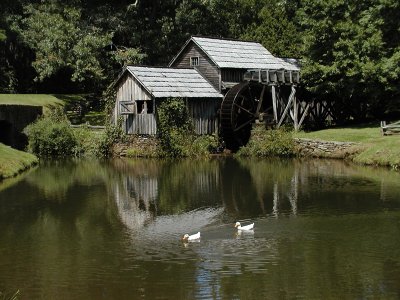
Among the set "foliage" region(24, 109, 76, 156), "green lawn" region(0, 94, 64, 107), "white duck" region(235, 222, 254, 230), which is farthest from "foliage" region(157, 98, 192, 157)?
"white duck" region(235, 222, 254, 230)

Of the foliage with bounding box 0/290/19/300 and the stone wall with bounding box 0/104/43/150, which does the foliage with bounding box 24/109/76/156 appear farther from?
the foliage with bounding box 0/290/19/300

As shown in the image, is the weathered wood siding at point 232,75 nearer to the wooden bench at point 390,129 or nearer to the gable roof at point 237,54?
the gable roof at point 237,54

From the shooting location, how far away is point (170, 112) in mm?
42344

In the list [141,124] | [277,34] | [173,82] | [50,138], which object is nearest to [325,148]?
[173,82]

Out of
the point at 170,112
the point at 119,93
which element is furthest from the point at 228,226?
the point at 119,93

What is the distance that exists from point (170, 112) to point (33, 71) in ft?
83.1

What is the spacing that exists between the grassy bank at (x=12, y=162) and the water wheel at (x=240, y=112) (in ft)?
41.7

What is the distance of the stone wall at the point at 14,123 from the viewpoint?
1758 inches

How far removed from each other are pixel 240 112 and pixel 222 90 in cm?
202

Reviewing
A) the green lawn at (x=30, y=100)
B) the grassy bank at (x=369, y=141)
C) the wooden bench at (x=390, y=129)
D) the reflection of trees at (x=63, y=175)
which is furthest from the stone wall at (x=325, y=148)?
the green lawn at (x=30, y=100)

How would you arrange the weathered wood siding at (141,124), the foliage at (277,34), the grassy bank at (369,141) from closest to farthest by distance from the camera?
the grassy bank at (369,141), the weathered wood siding at (141,124), the foliage at (277,34)

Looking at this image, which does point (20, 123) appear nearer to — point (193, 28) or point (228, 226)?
point (193, 28)

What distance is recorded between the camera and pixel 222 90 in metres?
45.8

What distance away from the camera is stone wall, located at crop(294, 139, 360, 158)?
38.1m
